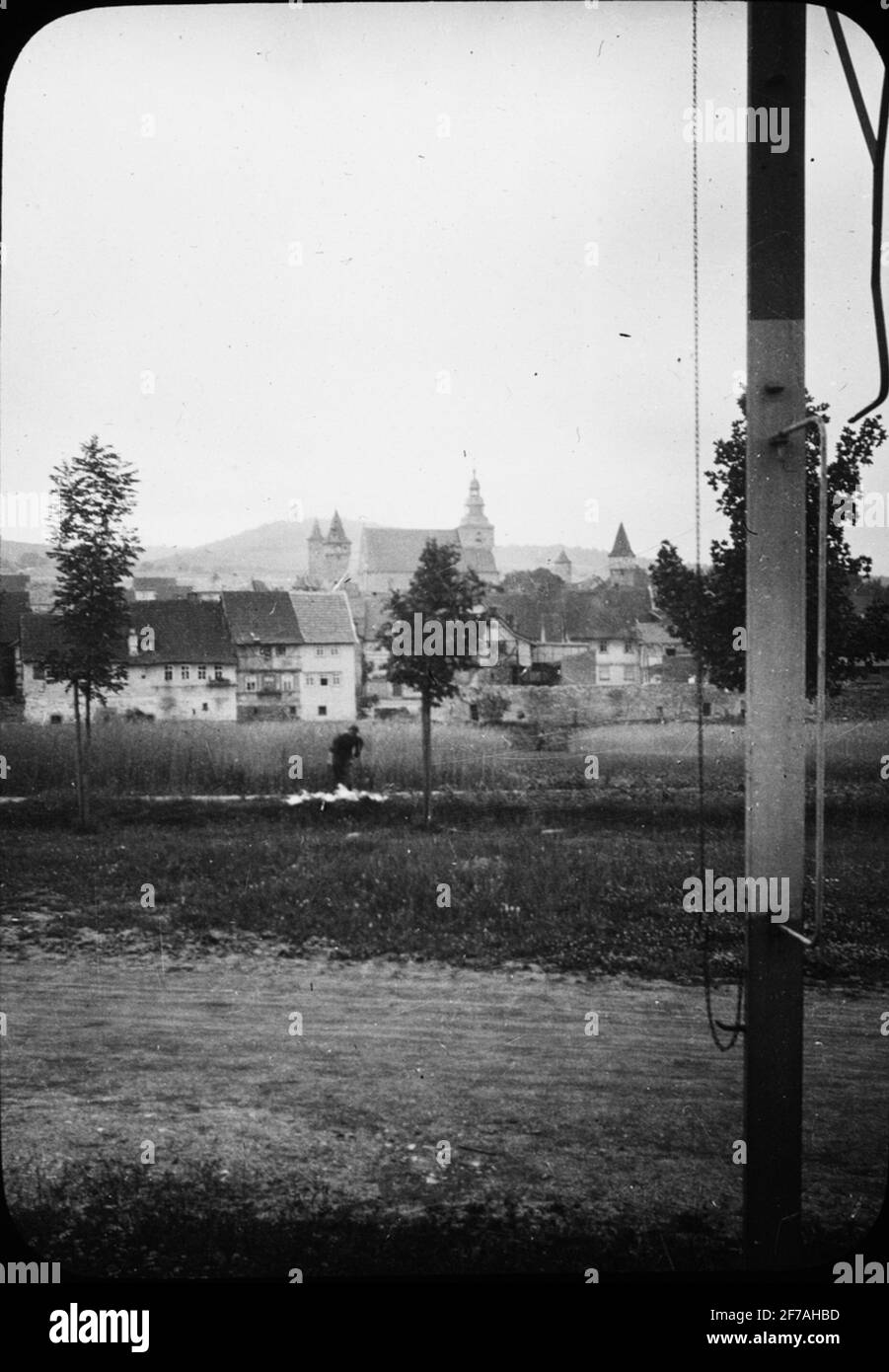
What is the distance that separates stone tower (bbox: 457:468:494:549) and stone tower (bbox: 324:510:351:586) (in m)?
0.62

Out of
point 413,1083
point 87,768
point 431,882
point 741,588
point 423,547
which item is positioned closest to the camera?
point 413,1083

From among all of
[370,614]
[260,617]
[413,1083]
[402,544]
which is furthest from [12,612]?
[413,1083]

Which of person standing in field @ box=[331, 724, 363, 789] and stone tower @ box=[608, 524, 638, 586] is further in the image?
person standing in field @ box=[331, 724, 363, 789]

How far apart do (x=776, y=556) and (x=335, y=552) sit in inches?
110

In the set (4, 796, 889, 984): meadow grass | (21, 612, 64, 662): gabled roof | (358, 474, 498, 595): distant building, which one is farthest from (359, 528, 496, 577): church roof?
(21, 612, 64, 662): gabled roof

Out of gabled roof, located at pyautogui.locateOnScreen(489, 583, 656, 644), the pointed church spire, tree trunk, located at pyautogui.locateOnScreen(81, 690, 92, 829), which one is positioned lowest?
tree trunk, located at pyautogui.locateOnScreen(81, 690, 92, 829)

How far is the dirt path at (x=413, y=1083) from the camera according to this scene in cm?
301

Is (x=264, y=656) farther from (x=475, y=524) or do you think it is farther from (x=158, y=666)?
(x=475, y=524)

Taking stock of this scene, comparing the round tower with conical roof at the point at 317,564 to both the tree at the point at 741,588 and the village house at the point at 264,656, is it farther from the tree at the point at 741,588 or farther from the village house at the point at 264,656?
the tree at the point at 741,588

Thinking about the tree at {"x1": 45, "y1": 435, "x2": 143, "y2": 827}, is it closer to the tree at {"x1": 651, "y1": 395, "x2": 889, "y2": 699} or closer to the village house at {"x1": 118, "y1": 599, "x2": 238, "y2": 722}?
the village house at {"x1": 118, "y1": 599, "x2": 238, "y2": 722}

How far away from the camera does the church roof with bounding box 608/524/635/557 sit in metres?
4.24

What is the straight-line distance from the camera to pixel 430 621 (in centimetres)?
482
